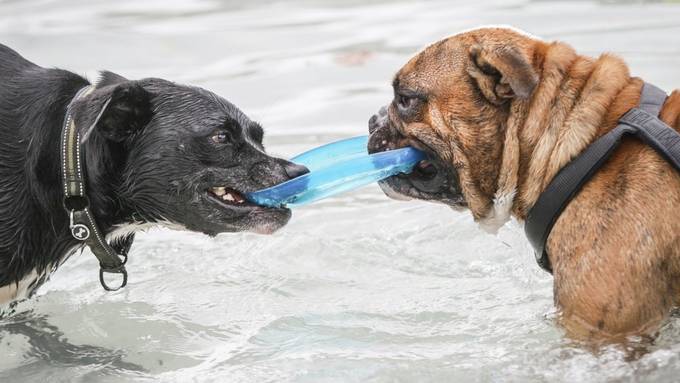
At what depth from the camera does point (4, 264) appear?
202 inches

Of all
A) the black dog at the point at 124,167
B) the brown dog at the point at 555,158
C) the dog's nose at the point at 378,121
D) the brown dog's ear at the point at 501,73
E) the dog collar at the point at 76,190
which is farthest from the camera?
the dog's nose at the point at 378,121

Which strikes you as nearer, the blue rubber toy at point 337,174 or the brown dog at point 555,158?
the brown dog at point 555,158

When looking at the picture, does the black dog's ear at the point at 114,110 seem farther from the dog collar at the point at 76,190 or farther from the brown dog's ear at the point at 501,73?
the brown dog's ear at the point at 501,73

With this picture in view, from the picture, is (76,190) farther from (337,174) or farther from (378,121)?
(378,121)

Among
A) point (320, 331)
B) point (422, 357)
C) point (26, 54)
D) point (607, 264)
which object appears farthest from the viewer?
point (26, 54)

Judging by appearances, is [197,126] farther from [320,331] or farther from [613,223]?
[613,223]

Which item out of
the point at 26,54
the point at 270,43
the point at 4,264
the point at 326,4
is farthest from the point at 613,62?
the point at 326,4

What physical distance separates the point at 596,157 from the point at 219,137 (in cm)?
187

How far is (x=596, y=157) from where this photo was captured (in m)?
4.77

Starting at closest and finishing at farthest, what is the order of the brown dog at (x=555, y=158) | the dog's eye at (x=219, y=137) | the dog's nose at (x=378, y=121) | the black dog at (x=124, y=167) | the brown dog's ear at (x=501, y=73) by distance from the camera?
the brown dog at (x=555, y=158) < the brown dog's ear at (x=501, y=73) < the black dog at (x=124, y=167) < the dog's eye at (x=219, y=137) < the dog's nose at (x=378, y=121)

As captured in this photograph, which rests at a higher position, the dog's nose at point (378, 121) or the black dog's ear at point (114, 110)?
the black dog's ear at point (114, 110)

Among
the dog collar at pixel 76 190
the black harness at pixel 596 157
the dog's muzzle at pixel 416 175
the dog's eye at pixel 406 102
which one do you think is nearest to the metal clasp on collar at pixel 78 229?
the dog collar at pixel 76 190

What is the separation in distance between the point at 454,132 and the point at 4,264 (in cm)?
232

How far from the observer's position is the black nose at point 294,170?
544 centimetres
